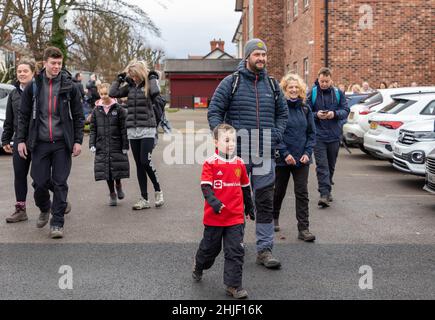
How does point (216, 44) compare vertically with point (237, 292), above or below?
above

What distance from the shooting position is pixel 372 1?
2444 cm

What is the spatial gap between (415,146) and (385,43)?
49.7ft

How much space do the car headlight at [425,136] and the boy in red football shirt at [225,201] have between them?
6346 mm

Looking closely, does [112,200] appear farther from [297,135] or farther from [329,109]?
[329,109]

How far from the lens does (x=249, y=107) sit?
5668 millimetres

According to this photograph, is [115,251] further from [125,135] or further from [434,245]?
[434,245]

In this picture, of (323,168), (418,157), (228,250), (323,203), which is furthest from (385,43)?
(228,250)

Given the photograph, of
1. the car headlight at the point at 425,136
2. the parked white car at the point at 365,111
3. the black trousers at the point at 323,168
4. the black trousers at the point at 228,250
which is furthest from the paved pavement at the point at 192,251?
the parked white car at the point at 365,111

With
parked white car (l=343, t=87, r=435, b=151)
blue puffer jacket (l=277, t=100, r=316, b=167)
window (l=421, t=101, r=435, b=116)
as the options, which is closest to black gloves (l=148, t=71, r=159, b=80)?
blue puffer jacket (l=277, t=100, r=316, b=167)

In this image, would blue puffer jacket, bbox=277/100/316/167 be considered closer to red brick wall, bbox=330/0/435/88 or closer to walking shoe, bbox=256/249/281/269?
walking shoe, bbox=256/249/281/269

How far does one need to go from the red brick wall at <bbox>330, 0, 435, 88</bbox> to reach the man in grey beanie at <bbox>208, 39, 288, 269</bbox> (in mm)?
19408

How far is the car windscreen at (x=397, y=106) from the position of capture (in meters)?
12.5

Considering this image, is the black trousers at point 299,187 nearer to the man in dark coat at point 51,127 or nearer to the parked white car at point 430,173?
the man in dark coat at point 51,127

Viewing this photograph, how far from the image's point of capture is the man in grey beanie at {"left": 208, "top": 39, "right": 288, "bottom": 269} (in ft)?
18.5
